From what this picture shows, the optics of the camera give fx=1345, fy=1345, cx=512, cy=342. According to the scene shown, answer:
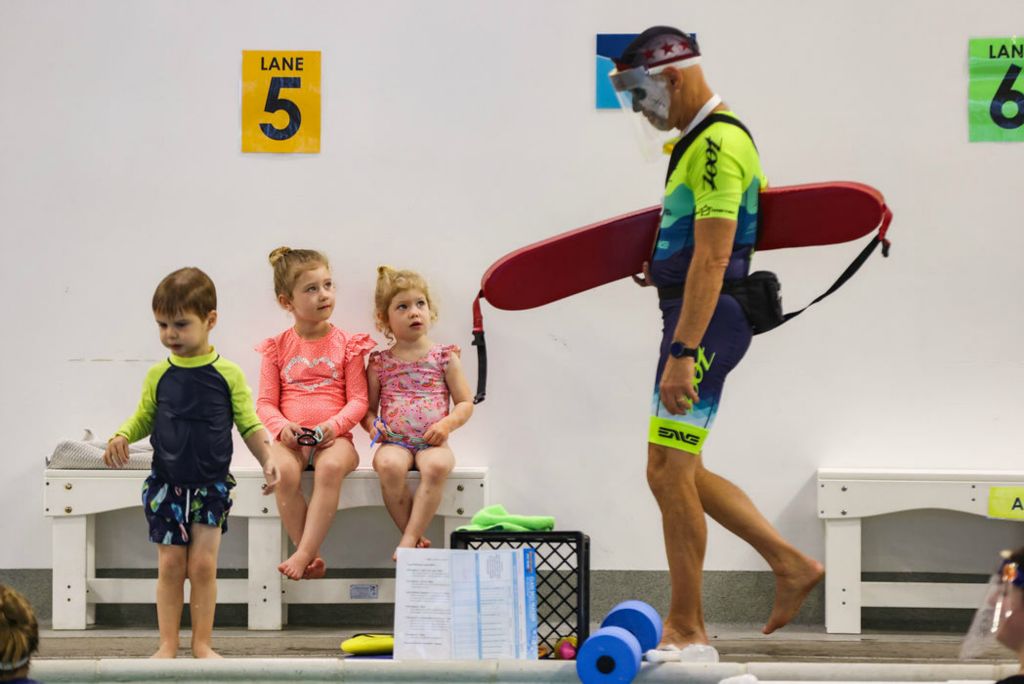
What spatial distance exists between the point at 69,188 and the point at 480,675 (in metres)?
2.54

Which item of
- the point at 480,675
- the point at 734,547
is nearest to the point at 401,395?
the point at 734,547

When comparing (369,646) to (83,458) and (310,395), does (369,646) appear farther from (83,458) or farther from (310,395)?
(83,458)

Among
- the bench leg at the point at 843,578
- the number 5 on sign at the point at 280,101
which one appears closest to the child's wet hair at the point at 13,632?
the number 5 on sign at the point at 280,101

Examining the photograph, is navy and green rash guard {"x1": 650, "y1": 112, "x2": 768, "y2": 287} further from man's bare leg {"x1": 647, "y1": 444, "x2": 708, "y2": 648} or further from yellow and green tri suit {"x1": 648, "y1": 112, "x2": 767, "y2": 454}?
man's bare leg {"x1": 647, "y1": 444, "x2": 708, "y2": 648}

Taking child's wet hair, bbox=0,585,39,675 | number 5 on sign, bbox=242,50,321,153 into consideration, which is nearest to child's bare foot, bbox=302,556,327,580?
number 5 on sign, bbox=242,50,321,153

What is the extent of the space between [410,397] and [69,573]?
1247 mm

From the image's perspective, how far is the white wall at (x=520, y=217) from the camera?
14.8 feet

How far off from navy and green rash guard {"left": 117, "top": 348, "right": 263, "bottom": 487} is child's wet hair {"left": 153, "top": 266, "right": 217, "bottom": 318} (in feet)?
0.46

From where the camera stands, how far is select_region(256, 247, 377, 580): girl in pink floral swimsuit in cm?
419

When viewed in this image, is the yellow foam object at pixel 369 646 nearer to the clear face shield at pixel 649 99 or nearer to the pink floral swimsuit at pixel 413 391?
the pink floral swimsuit at pixel 413 391

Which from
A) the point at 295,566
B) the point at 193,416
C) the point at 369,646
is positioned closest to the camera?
the point at 193,416

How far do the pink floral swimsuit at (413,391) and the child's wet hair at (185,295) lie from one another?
3.34 ft

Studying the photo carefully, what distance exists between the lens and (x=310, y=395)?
174 inches

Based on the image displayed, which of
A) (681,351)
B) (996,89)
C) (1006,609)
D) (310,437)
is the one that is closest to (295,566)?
(310,437)
